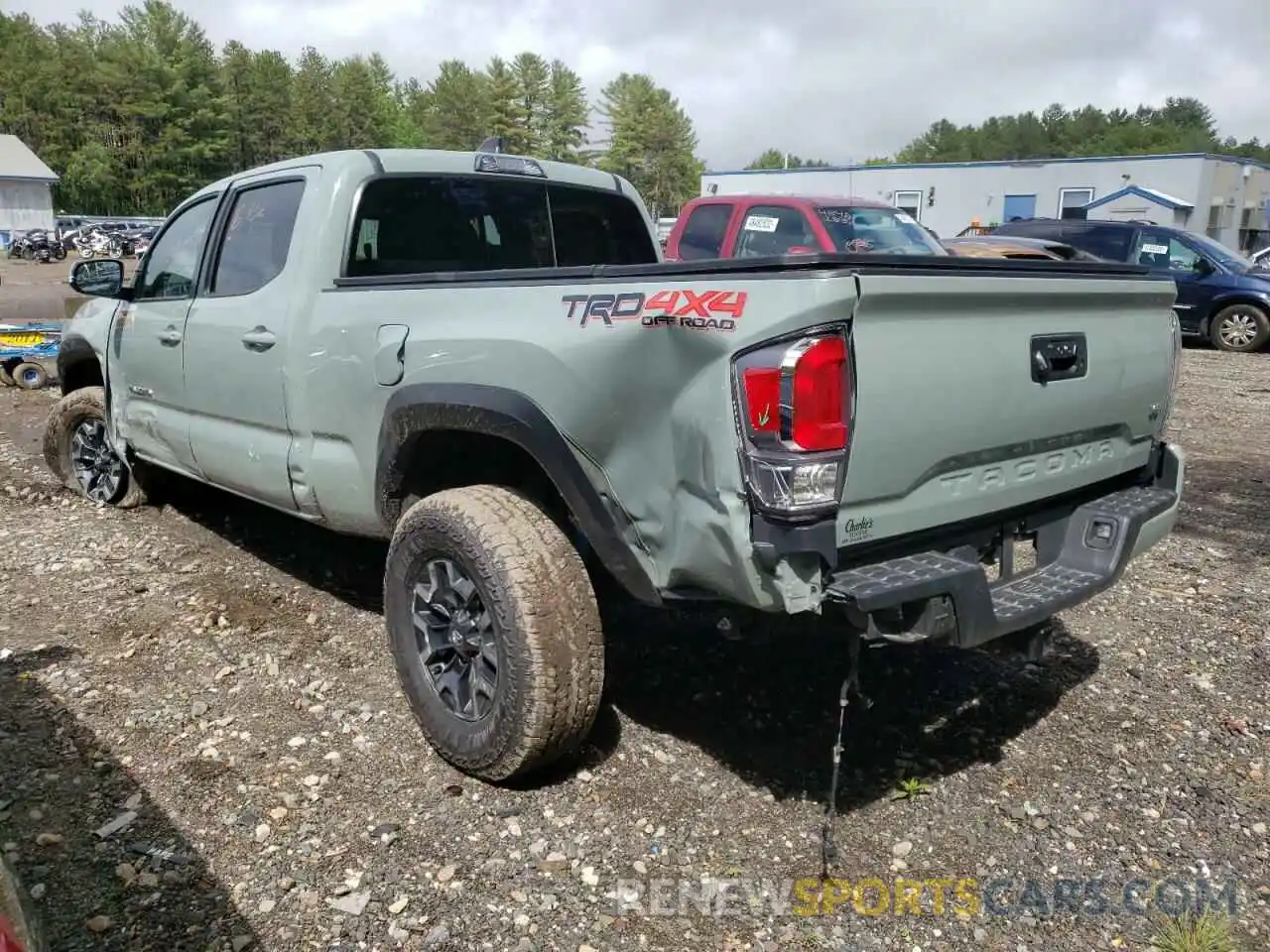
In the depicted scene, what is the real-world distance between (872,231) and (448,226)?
7.07 m

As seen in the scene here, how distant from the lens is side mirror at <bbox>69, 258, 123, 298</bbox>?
498cm

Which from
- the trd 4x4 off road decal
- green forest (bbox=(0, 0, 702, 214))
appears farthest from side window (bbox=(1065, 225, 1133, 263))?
green forest (bbox=(0, 0, 702, 214))

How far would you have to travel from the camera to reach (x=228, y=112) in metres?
71.6

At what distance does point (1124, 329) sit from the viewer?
3.10 m

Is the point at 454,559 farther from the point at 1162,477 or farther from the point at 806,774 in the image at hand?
the point at 1162,477

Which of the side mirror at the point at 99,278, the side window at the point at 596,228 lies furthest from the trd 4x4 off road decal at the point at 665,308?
the side mirror at the point at 99,278

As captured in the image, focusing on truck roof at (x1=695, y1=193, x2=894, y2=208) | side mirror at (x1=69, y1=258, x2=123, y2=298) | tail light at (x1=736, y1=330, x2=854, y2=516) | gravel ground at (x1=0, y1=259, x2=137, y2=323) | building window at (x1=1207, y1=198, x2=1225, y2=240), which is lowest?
gravel ground at (x1=0, y1=259, x2=137, y2=323)

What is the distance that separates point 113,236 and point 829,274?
1763 inches

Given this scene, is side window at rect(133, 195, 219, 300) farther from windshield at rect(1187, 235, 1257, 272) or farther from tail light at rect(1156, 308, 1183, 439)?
windshield at rect(1187, 235, 1257, 272)

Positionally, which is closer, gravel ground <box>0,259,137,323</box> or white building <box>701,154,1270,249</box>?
gravel ground <box>0,259,137,323</box>

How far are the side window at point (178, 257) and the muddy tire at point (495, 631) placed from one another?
2.18m

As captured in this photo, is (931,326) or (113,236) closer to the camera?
(931,326)

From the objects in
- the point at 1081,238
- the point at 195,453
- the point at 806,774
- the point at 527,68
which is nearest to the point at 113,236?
the point at 1081,238

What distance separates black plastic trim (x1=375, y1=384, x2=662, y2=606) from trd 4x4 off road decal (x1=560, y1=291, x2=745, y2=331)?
1.08 ft
